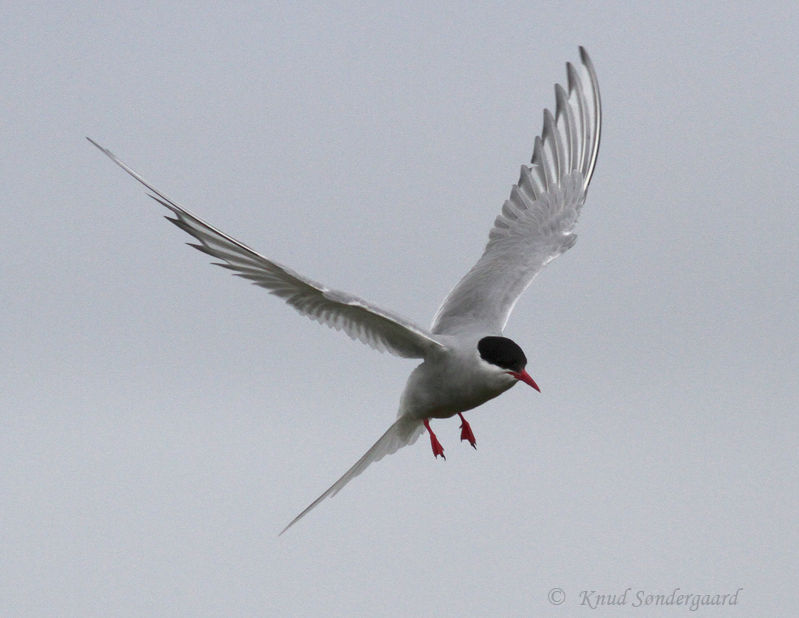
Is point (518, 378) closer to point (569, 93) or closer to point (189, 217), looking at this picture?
point (189, 217)

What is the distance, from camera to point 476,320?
11531mm

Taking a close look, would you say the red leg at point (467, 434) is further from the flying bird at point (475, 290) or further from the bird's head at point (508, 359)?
the bird's head at point (508, 359)

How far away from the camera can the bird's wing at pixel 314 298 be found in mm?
8992

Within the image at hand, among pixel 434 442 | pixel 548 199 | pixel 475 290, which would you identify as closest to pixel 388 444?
pixel 434 442

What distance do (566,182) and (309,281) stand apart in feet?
15.6

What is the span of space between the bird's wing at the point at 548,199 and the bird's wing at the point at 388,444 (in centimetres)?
115

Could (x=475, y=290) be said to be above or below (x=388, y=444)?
above

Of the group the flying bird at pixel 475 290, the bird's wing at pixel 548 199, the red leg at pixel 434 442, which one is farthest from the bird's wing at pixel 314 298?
the bird's wing at pixel 548 199

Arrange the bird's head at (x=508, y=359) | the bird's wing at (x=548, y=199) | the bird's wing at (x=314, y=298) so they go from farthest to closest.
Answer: the bird's wing at (x=548, y=199) < the bird's head at (x=508, y=359) < the bird's wing at (x=314, y=298)

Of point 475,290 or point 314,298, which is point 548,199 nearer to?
point 475,290

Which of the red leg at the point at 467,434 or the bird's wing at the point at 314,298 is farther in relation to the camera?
the red leg at the point at 467,434

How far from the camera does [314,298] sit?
10.0 metres

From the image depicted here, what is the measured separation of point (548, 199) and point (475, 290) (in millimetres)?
1734

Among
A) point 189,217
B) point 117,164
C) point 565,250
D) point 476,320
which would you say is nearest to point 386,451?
point 476,320
